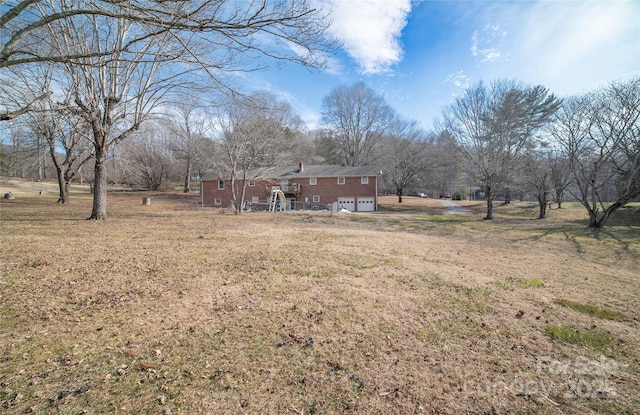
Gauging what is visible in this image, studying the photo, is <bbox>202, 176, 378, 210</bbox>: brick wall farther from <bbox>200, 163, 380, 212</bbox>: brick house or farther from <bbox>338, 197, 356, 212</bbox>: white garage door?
<bbox>338, 197, 356, 212</bbox>: white garage door

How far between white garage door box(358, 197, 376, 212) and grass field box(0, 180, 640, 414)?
23.4 meters

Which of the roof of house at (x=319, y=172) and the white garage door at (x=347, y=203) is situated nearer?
the roof of house at (x=319, y=172)

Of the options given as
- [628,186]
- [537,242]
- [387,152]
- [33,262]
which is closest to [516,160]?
[628,186]

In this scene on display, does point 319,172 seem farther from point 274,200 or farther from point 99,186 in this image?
point 99,186

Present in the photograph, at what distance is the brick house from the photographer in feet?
99.1

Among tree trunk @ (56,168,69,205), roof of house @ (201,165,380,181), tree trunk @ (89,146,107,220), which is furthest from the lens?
roof of house @ (201,165,380,181)

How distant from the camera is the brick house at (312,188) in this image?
30.2 meters

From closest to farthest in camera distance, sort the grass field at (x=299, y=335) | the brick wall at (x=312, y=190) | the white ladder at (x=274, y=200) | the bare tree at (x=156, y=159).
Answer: the grass field at (x=299, y=335) < the white ladder at (x=274, y=200) < the brick wall at (x=312, y=190) < the bare tree at (x=156, y=159)

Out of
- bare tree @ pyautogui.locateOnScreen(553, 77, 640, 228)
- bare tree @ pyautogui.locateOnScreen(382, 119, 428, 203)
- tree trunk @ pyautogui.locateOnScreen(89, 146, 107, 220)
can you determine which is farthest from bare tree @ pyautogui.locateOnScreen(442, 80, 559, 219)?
tree trunk @ pyautogui.locateOnScreen(89, 146, 107, 220)

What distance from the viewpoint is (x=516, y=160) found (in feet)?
71.5

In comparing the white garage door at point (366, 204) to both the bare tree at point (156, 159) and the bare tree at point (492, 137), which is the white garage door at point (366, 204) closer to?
the bare tree at point (492, 137)

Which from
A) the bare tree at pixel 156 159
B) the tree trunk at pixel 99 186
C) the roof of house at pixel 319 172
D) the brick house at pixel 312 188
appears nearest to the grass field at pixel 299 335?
the tree trunk at pixel 99 186

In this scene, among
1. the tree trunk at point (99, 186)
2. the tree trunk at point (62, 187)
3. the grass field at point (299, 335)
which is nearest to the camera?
the grass field at point (299, 335)

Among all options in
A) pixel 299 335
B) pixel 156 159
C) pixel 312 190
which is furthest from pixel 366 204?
pixel 156 159
